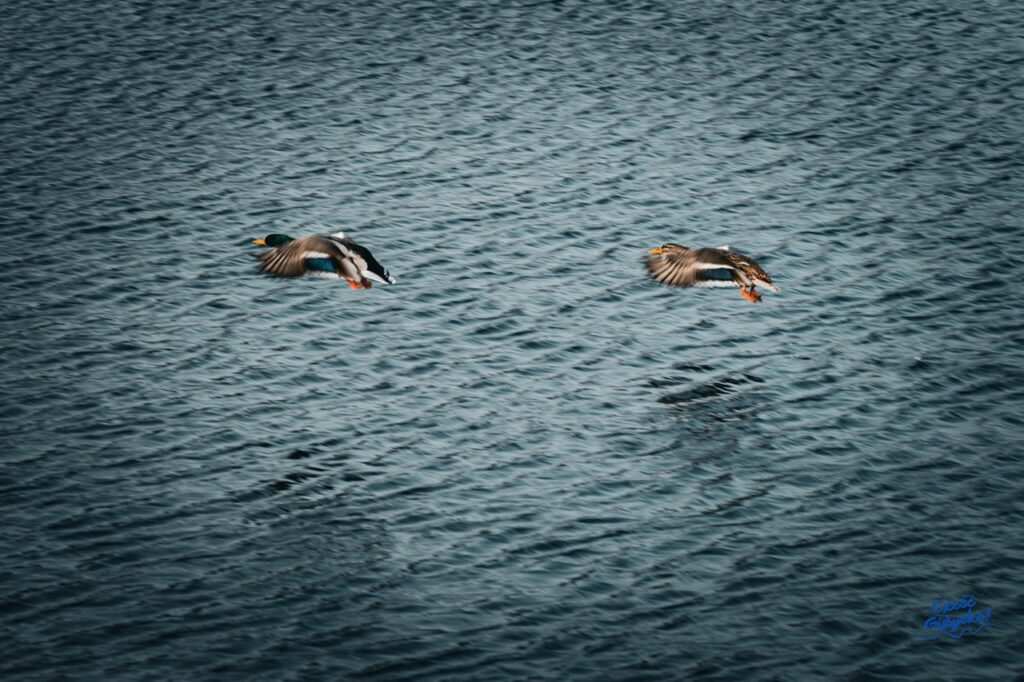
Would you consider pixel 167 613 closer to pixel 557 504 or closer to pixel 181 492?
pixel 181 492

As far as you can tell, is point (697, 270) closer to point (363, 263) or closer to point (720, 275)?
point (720, 275)

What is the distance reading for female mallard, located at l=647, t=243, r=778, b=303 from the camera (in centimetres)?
4456

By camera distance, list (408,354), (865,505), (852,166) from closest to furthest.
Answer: (865,505) < (408,354) < (852,166)

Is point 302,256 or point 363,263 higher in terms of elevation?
Answer: point 302,256

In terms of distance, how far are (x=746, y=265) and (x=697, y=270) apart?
1.48m

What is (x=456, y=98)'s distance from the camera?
65.9 metres

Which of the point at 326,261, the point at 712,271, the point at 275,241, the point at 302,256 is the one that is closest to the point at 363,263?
the point at 326,261

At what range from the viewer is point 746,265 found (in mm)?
44719

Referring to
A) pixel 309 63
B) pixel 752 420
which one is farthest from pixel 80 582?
pixel 309 63

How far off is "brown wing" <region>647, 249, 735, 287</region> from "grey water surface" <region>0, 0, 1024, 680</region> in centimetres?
269

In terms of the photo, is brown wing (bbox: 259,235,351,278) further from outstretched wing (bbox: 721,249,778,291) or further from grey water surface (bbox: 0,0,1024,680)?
outstretched wing (bbox: 721,249,778,291)

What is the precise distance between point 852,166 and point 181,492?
3178 centimetres

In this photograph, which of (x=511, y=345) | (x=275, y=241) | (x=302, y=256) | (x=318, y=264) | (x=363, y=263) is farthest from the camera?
(x=511, y=345)

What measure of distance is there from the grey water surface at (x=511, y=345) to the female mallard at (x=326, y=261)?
3.74 metres
